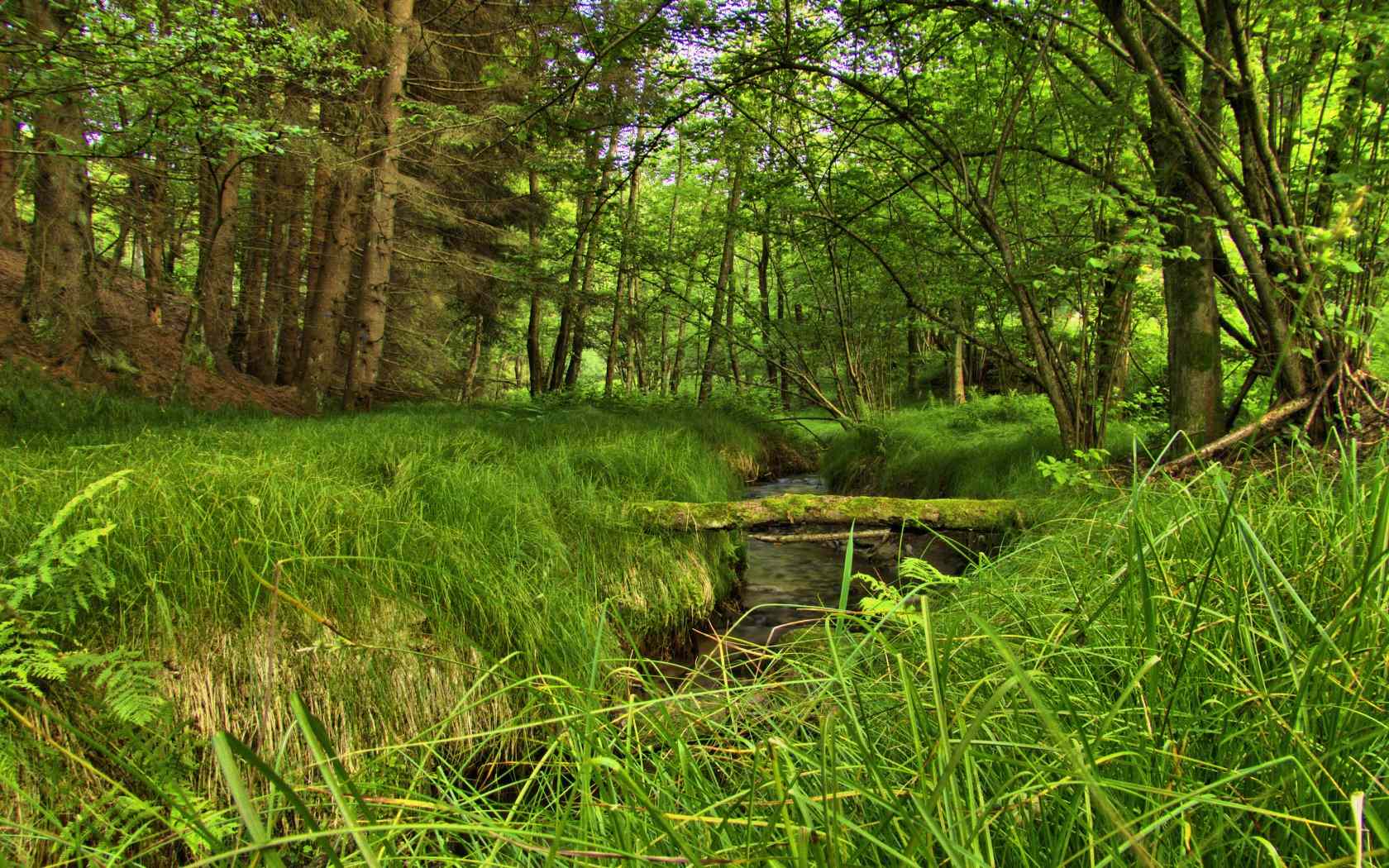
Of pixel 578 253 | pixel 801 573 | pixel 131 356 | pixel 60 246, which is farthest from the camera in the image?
pixel 578 253

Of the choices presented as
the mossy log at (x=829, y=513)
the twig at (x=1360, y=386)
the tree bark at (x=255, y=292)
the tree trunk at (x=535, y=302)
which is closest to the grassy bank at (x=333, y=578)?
the mossy log at (x=829, y=513)

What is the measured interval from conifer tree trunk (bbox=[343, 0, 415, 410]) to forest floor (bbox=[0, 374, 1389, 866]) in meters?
2.99

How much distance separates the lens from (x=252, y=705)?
2432mm

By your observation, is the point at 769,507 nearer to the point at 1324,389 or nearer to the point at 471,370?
the point at 1324,389

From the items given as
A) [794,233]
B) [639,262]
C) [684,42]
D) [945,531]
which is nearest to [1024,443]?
[945,531]

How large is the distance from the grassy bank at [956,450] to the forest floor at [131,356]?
829 centimetres

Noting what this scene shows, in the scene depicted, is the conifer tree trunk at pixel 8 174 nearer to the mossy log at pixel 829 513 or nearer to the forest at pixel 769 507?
the forest at pixel 769 507

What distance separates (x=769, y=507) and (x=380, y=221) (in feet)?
24.1

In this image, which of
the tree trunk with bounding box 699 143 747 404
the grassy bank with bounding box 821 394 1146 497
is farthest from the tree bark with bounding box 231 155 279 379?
the grassy bank with bounding box 821 394 1146 497

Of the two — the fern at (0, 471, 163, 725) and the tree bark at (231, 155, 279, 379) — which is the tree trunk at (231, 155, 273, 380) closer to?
the tree bark at (231, 155, 279, 379)

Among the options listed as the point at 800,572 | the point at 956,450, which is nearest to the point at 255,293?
the point at 800,572

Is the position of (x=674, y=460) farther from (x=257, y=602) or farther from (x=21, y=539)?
(x=21, y=539)

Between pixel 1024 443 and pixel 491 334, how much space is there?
13801 millimetres

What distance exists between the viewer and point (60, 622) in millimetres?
2135
